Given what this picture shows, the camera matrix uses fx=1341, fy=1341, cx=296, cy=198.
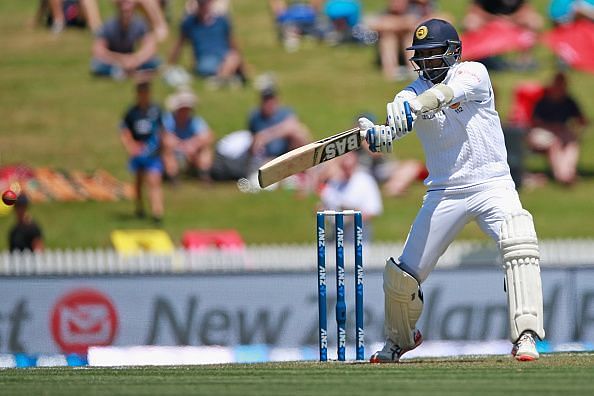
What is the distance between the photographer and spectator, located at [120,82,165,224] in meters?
14.9

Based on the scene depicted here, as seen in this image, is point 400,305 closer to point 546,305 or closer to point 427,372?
point 427,372

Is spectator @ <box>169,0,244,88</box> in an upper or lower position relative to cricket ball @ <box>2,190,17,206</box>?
upper

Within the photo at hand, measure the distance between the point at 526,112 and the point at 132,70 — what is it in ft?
17.3

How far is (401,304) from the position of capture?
8078 mm

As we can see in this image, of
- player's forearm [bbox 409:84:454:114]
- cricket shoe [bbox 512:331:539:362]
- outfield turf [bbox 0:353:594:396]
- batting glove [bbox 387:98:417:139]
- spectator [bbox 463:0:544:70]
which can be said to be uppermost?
spectator [bbox 463:0:544:70]

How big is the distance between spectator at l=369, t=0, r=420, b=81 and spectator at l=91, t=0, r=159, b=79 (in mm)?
3155

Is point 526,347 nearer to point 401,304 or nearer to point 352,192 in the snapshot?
point 401,304

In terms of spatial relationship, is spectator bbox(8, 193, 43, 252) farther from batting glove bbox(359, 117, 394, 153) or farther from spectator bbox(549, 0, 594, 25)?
spectator bbox(549, 0, 594, 25)

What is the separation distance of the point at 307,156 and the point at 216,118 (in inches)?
385

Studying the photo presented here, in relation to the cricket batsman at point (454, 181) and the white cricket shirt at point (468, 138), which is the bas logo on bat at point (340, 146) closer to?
the cricket batsman at point (454, 181)

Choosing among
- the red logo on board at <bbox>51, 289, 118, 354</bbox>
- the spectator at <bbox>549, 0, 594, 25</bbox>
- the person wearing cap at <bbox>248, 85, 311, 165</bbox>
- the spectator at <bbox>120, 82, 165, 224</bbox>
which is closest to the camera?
the red logo on board at <bbox>51, 289, 118, 354</bbox>

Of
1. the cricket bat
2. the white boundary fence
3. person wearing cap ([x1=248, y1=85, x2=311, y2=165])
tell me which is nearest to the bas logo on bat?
the cricket bat

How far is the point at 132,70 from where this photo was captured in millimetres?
18062

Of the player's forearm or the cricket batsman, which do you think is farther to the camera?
the cricket batsman
